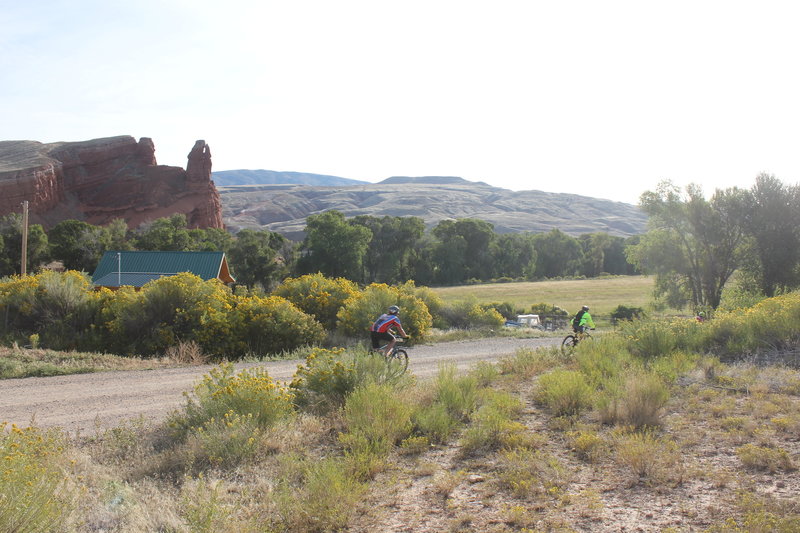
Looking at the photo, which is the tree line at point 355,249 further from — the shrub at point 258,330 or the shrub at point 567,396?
the shrub at point 567,396

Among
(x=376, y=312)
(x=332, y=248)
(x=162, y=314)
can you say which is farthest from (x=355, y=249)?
(x=162, y=314)

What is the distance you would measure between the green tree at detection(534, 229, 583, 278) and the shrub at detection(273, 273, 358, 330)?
8730 cm

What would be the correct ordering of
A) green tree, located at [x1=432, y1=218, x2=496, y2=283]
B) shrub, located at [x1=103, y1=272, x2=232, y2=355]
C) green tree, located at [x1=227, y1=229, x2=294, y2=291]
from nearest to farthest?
shrub, located at [x1=103, y1=272, x2=232, y2=355] → green tree, located at [x1=227, y1=229, x2=294, y2=291] → green tree, located at [x1=432, y1=218, x2=496, y2=283]

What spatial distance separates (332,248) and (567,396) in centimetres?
6059

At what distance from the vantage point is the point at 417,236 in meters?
86.9

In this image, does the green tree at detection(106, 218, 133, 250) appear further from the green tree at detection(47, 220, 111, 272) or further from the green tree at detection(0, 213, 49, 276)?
the green tree at detection(0, 213, 49, 276)

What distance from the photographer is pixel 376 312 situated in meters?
18.2

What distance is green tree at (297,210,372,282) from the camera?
6769 centimetres

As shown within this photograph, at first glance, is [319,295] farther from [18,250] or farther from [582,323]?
[18,250]

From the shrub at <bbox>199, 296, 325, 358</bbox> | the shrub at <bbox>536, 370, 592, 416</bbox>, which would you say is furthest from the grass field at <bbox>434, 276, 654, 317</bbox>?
the shrub at <bbox>536, 370, 592, 416</bbox>

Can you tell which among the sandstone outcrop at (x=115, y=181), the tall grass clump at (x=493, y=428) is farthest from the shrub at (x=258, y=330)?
the sandstone outcrop at (x=115, y=181)

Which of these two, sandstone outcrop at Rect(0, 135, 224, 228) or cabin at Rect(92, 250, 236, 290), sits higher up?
sandstone outcrop at Rect(0, 135, 224, 228)

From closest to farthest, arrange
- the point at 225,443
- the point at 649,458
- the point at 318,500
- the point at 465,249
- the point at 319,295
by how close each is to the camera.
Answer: the point at 318,500
the point at 649,458
the point at 225,443
the point at 319,295
the point at 465,249

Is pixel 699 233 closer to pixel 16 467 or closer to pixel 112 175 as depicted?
pixel 16 467
